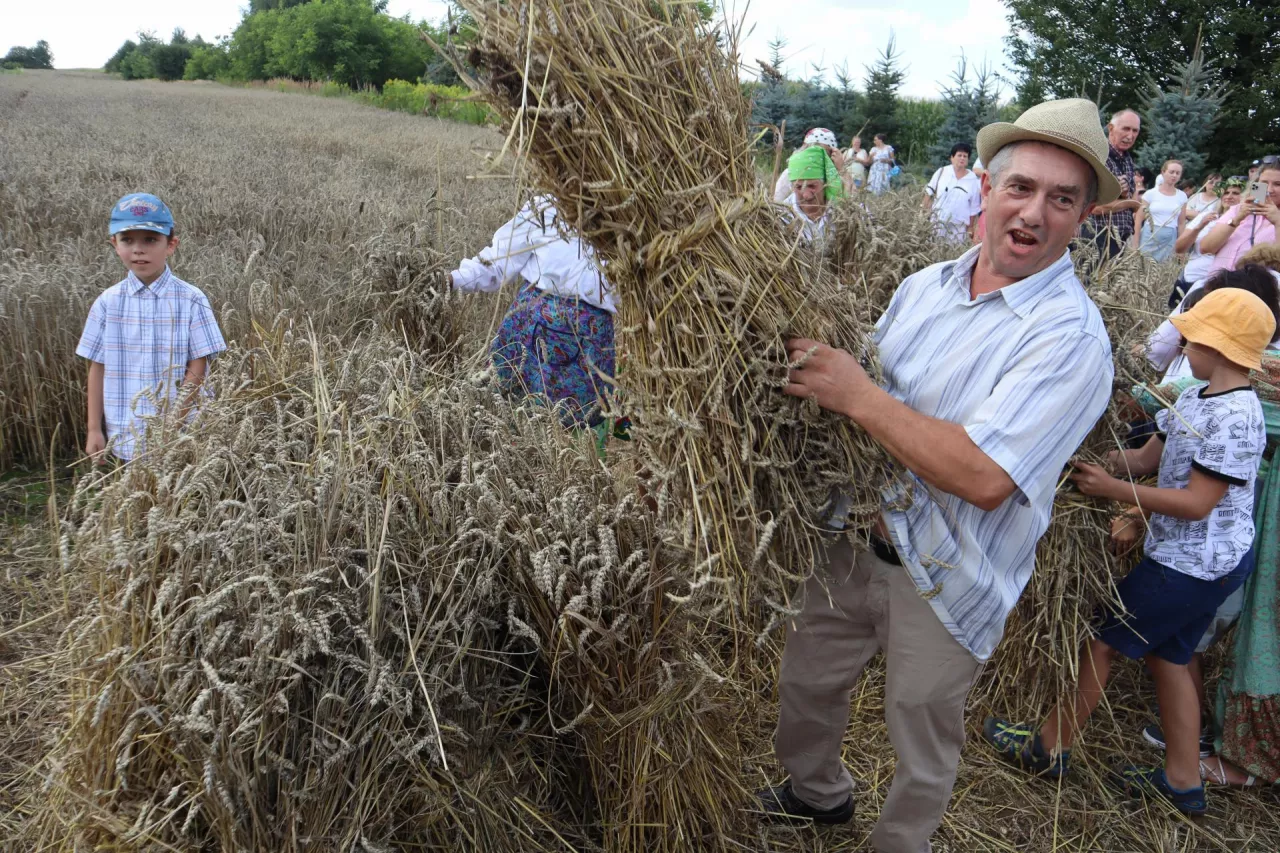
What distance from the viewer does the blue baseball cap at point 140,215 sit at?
9.25 feet

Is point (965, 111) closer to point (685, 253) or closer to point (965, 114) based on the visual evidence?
point (965, 114)

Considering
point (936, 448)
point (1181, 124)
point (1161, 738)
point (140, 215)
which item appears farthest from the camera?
point (1181, 124)

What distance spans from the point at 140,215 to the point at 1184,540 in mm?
3372

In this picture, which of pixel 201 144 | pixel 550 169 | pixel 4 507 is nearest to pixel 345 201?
pixel 4 507

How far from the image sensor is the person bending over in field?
218 centimetres

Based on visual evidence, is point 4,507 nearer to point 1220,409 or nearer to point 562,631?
point 562,631

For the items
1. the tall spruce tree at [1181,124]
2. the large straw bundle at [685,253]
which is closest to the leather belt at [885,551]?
the large straw bundle at [685,253]

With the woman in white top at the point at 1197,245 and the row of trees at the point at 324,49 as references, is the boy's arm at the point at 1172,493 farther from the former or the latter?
the row of trees at the point at 324,49

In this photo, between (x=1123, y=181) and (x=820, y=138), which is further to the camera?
(x=1123, y=181)

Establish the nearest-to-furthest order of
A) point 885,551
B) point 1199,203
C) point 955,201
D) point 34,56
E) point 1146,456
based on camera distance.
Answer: point 885,551 < point 1146,456 < point 955,201 < point 1199,203 < point 34,56

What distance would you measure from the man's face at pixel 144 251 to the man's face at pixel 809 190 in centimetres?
262

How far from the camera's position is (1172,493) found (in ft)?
7.20

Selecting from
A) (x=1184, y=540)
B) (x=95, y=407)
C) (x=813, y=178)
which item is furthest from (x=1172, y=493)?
(x=95, y=407)

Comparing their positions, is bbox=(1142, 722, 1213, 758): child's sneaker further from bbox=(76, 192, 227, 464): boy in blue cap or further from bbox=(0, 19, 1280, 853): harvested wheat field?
bbox=(76, 192, 227, 464): boy in blue cap
